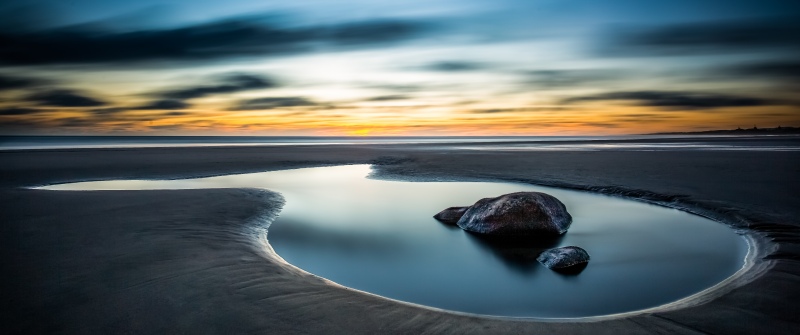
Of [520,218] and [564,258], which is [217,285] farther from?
[520,218]

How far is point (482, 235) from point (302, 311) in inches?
170

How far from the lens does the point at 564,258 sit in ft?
17.6

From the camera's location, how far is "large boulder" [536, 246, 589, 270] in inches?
208

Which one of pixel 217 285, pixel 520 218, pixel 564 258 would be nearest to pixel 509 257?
pixel 564 258

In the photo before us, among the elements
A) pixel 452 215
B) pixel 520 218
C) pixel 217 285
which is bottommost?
pixel 452 215

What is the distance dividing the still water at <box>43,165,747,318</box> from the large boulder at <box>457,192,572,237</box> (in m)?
0.29

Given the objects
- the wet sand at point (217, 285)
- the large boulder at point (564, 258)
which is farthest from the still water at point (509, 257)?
the wet sand at point (217, 285)

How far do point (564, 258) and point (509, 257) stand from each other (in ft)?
2.67

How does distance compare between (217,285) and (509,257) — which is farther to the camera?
(509,257)

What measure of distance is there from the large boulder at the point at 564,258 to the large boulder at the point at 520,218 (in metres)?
1.27

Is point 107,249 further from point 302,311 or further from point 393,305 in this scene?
point 393,305

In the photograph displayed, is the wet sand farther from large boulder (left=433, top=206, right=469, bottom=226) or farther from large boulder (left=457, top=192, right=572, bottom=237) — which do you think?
large boulder (left=433, top=206, right=469, bottom=226)

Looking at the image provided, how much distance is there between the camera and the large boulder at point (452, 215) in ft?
27.4

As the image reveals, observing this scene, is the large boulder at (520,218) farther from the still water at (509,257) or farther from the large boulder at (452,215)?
the large boulder at (452,215)
